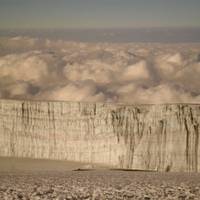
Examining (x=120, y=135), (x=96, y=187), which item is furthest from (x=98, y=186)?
(x=120, y=135)

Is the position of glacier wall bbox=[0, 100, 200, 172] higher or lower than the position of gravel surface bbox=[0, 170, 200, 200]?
higher

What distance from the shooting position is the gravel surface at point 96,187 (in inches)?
546

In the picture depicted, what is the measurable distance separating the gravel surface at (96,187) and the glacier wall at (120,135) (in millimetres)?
5321

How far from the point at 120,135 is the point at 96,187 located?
25.5 feet

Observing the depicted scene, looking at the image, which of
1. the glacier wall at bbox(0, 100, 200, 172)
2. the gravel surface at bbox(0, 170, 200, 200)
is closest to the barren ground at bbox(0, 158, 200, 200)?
the gravel surface at bbox(0, 170, 200, 200)

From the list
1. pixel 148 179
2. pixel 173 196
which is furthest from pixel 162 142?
pixel 173 196

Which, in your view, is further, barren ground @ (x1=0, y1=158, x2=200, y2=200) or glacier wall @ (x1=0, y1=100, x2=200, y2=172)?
glacier wall @ (x1=0, y1=100, x2=200, y2=172)

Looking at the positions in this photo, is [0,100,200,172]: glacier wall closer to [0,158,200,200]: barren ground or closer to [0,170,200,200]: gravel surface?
[0,158,200,200]: barren ground

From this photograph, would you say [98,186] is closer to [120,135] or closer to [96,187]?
[96,187]

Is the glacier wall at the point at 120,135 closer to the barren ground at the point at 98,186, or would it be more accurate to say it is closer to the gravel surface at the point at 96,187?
the barren ground at the point at 98,186

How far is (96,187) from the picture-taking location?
1459 cm

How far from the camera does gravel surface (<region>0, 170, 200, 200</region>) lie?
13867 millimetres

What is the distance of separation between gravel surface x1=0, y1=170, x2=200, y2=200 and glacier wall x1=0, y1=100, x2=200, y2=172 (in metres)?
5.32

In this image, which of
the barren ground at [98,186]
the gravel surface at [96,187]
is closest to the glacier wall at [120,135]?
the barren ground at [98,186]
